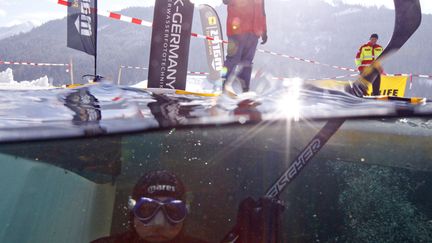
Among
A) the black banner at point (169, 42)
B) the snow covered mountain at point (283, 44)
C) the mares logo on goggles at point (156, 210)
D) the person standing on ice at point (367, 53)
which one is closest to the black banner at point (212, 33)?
the person standing on ice at point (367, 53)

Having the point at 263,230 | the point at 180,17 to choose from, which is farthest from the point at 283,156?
the point at 263,230

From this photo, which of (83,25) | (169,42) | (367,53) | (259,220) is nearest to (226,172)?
(169,42)

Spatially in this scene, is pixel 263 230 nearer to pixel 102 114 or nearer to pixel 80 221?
pixel 102 114

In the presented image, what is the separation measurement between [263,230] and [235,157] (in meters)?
3.53

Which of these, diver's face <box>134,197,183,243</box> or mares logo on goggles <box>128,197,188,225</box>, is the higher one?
mares logo on goggles <box>128,197,188,225</box>

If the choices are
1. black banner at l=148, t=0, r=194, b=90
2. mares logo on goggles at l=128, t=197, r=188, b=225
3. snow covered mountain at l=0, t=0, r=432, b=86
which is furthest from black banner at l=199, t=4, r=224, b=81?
snow covered mountain at l=0, t=0, r=432, b=86

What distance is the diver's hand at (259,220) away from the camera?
3359 millimetres

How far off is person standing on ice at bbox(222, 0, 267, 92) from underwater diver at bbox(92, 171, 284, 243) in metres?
1.91

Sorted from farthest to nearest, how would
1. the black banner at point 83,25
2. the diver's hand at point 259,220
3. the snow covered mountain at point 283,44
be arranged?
the snow covered mountain at point 283,44
the black banner at point 83,25
the diver's hand at point 259,220

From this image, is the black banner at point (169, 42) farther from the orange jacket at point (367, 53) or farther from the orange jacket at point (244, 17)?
the orange jacket at point (367, 53)

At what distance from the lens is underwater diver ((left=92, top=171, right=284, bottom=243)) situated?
327 cm

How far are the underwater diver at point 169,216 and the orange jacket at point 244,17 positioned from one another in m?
2.33

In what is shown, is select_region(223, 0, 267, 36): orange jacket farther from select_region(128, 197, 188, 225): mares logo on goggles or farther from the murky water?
select_region(128, 197, 188, 225): mares logo on goggles

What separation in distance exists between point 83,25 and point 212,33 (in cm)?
638
